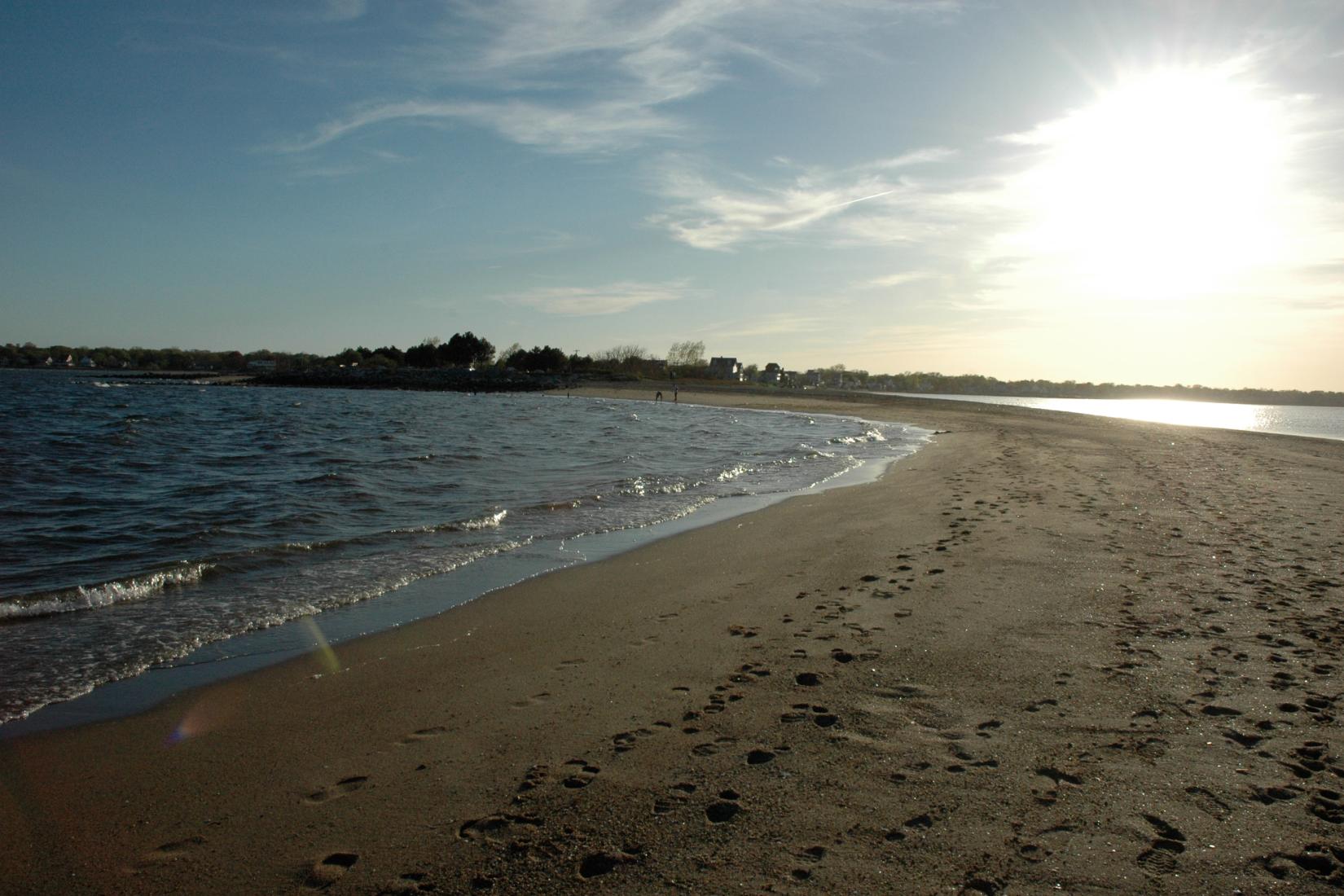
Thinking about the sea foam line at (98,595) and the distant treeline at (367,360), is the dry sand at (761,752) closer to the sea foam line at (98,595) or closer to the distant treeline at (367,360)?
the sea foam line at (98,595)

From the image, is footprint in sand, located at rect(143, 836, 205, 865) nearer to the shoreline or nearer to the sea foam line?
the shoreline

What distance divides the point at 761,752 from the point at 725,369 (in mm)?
Answer: 143218

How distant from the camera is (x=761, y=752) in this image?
12.6 feet

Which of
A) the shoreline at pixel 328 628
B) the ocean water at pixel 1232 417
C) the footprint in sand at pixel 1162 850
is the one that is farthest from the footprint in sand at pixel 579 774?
the ocean water at pixel 1232 417

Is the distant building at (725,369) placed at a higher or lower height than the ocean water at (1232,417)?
higher

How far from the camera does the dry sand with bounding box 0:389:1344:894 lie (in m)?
2.94

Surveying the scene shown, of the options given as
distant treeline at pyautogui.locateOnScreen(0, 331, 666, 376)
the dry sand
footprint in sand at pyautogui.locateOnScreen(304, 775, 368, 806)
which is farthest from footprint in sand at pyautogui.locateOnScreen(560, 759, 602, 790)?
distant treeline at pyautogui.locateOnScreen(0, 331, 666, 376)

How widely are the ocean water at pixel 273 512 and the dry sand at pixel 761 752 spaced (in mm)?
1482

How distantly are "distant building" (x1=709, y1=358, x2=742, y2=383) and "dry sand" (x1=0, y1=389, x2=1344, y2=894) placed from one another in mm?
135254

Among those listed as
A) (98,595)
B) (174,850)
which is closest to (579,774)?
(174,850)

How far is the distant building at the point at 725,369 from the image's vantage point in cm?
14388

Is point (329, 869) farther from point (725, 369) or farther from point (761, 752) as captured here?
point (725, 369)

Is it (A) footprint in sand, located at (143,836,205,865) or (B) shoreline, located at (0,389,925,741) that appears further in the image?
(B) shoreline, located at (0,389,925,741)

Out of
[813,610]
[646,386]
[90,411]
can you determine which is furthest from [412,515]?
[646,386]
